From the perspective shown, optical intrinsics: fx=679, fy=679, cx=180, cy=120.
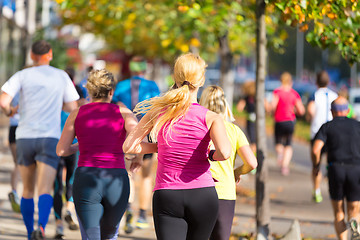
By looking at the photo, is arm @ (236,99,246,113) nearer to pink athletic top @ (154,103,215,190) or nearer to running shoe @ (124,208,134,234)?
running shoe @ (124,208,134,234)

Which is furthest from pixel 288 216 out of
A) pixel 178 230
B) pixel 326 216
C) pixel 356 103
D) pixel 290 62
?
pixel 290 62

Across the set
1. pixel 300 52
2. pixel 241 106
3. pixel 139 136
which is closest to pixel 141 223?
pixel 139 136

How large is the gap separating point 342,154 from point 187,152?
3.20 meters

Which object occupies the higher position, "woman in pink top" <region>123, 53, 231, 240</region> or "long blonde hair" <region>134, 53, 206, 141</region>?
"long blonde hair" <region>134, 53, 206, 141</region>

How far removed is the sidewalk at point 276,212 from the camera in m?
7.88

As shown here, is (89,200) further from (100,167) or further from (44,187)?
(44,187)

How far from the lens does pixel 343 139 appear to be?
6688 millimetres

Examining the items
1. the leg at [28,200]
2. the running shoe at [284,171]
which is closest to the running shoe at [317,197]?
the running shoe at [284,171]

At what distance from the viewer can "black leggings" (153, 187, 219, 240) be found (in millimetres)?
3965

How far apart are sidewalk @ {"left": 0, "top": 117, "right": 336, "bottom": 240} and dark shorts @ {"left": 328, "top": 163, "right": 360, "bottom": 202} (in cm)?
106

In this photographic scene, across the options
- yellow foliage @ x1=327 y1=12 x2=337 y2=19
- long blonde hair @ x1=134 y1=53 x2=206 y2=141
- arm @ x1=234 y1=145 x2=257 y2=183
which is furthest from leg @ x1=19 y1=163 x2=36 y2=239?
yellow foliage @ x1=327 y1=12 x2=337 y2=19

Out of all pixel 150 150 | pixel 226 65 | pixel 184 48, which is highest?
pixel 184 48

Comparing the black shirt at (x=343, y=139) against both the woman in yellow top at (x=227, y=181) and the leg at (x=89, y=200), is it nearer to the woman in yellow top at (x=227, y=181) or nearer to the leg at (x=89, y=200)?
the woman in yellow top at (x=227, y=181)

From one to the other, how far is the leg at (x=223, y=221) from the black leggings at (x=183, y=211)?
930 mm
